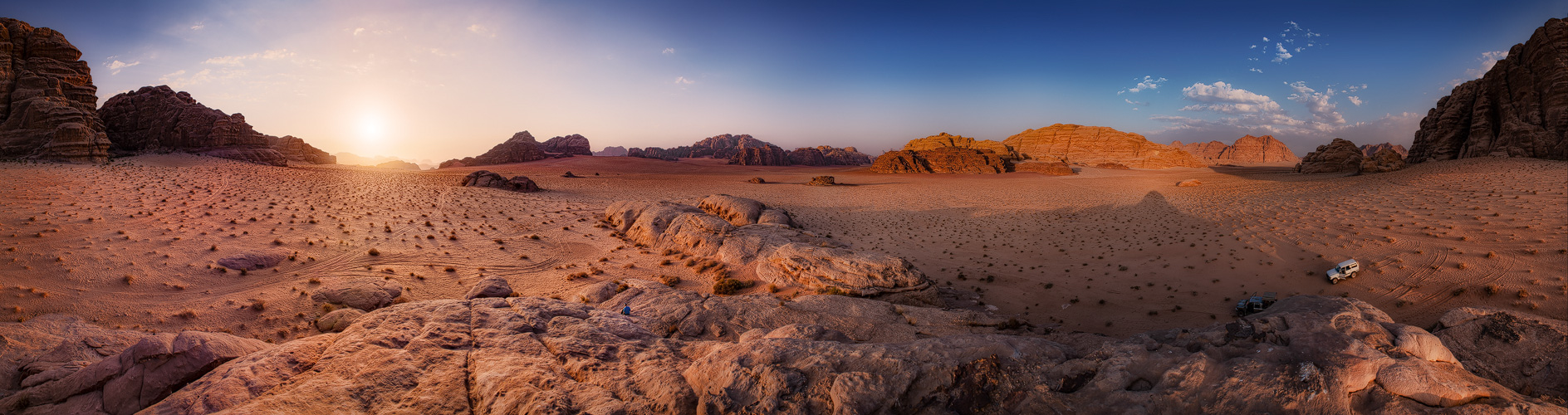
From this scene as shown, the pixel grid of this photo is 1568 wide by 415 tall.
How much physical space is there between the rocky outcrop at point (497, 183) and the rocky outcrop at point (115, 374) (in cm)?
2678

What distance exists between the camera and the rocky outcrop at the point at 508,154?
61531mm

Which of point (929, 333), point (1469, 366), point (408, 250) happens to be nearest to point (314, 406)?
point (929, 333)

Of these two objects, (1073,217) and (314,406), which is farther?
(1073,217)

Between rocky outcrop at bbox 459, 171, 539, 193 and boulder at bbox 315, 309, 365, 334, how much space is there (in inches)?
970

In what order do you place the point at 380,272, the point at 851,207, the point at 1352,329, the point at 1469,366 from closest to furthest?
the point at 1352,329 → the point at 1469,366 → the point at 380,272 → the point at 851,207

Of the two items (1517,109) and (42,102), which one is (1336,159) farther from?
(42,102)

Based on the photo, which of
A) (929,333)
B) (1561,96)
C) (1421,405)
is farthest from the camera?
(1561,96)

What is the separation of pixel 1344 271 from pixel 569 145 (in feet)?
290

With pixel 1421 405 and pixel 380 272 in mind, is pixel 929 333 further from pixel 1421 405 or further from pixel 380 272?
pixel 380 272

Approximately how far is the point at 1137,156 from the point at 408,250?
98.6 meters

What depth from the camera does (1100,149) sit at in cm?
8038

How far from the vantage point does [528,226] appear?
18844 millimetres

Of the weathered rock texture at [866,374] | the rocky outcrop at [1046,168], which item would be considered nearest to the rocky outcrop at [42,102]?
the weathered rock texture at [866,374]

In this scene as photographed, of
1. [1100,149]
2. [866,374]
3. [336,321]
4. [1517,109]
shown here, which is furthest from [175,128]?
[1100,149]
